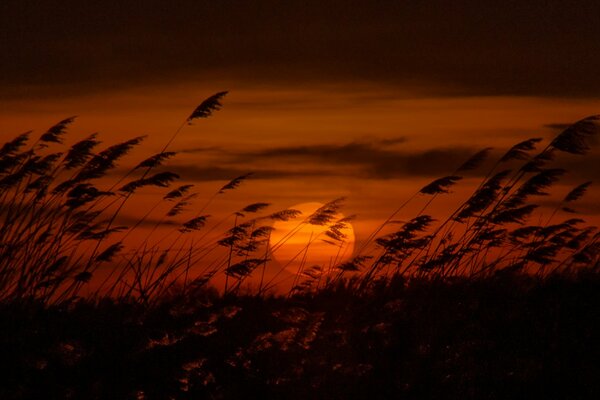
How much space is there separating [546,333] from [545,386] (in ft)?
2.70

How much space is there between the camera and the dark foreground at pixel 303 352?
5152 mm

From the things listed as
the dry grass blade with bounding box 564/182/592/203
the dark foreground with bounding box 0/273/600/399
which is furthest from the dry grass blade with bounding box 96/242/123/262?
the dry grass blade with bounding box 564/182/592/203

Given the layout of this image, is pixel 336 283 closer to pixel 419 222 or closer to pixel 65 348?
pixel 419 222

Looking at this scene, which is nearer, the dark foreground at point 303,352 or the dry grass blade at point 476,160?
the dark foreground at point 303,352

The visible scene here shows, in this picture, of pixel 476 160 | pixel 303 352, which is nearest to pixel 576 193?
pixel 476 160

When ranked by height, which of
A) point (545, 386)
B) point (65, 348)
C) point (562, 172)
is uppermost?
point (562, 172)

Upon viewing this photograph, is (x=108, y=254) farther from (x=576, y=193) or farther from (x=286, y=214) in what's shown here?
(x=576, y=193)

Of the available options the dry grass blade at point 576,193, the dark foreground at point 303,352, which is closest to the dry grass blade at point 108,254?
the dark foreground at point 303,352

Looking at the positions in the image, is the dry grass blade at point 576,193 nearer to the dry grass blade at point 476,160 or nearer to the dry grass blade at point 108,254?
the dry grass blade at point 476,160

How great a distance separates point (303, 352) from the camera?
223 inches

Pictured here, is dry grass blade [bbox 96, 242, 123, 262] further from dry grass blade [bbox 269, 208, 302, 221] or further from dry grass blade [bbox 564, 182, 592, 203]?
dry grass blade [bbox 564, 182, 592, 203]

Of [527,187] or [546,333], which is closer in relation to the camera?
[546,333]

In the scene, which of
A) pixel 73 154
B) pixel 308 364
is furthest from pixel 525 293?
pixel 73 154

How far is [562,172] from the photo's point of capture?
770 cm
